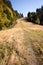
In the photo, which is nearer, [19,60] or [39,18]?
[19,60]

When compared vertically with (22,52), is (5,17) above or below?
above

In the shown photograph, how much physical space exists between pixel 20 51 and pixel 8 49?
102 cm

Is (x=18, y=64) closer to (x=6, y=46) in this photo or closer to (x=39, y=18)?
(x=6, y=46)

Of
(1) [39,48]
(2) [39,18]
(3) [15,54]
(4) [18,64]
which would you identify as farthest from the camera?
(2) [39,18]

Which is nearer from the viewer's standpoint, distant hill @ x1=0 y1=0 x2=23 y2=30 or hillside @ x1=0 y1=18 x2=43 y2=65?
hillside @ x1=0 y1=18 x2=43 y2=65

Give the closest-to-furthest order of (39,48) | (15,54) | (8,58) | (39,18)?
(8,58)
(15,54)
(39,48)
(39,18)

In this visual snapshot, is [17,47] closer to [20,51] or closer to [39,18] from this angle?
[20,51]

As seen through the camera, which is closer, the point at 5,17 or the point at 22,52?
the point at 22,52

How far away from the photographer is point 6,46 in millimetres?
12945

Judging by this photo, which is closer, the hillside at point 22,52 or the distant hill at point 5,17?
the hillside at point 22,52

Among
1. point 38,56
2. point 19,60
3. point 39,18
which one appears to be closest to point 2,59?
point 19,60

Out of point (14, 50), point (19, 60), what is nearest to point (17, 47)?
point (14, 50)

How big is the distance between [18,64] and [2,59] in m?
1.33

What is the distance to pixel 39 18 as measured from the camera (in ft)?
135
